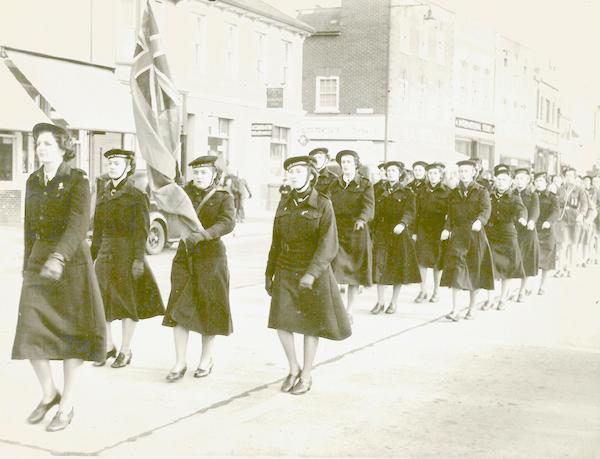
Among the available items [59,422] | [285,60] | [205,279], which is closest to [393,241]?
[205,279]

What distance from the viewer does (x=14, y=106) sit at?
1803 centimetres

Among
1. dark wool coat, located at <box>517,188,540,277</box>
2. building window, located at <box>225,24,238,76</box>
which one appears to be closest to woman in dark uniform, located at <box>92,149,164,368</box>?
dark wool coat, located at <box>517,188,540,277</box>

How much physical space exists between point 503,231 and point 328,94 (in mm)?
28648

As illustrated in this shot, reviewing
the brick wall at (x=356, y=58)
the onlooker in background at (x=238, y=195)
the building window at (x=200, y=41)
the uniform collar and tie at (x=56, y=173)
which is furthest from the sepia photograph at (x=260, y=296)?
the brick wall at (x=356, y=58)

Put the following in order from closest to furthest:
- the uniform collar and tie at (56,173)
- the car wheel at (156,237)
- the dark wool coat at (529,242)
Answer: the uniform collar and tie at (56,173), the dark wool coat at (529,242), the car wheel at (156,237)

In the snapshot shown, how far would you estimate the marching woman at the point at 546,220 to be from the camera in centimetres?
1366

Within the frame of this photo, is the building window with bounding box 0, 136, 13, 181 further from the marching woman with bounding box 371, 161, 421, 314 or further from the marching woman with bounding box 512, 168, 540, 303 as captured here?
the marching woman with bounding box 512, 168, 540, 303

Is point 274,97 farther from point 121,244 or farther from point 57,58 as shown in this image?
point 121,244

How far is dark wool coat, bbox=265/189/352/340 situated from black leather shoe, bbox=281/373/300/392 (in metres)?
0.37

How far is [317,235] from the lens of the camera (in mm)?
6512

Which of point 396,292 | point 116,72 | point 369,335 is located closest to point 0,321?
point 369,335

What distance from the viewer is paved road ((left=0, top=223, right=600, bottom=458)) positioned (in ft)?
16.9

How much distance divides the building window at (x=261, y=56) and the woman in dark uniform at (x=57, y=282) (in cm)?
2838

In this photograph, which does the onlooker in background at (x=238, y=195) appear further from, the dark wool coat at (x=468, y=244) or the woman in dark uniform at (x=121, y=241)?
the woman in dark uniform at (x=121, y=241)
